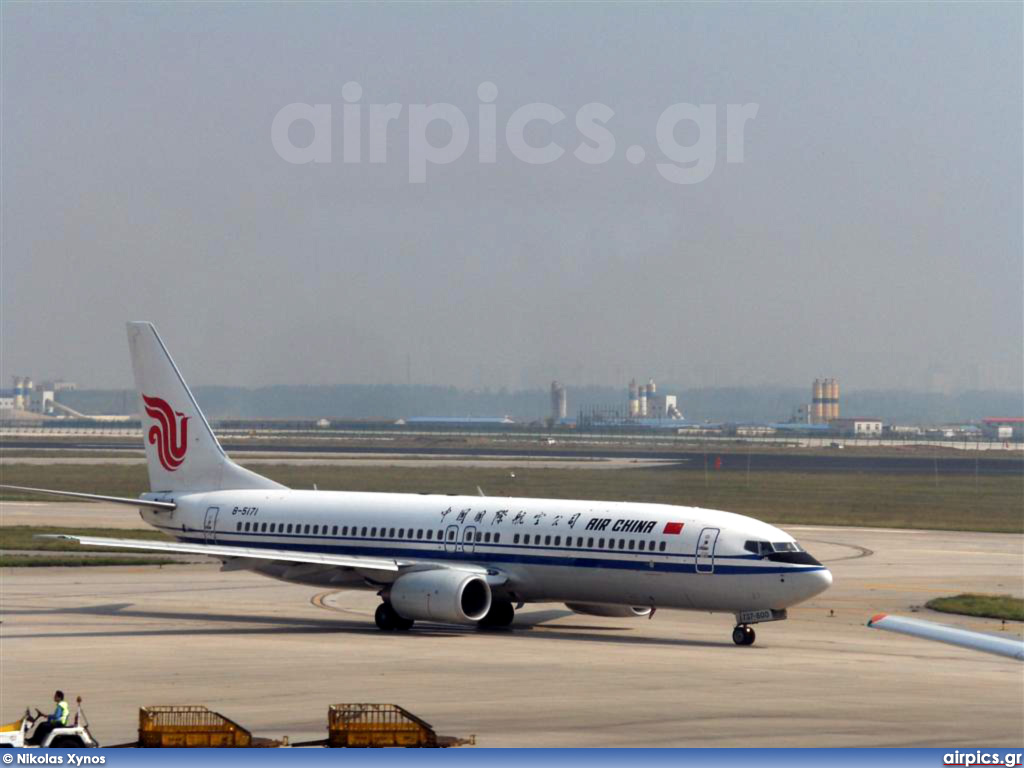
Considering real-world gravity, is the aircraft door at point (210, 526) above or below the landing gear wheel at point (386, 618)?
above

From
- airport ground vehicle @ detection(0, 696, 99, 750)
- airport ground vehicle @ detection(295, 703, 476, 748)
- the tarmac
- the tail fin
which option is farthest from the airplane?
airport ground vehicle @ detection(0, 696, 99, 750)

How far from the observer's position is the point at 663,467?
475 ft

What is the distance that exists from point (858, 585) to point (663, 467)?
262 ft

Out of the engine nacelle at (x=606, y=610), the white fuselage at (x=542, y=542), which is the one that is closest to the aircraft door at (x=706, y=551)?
the white fuselage at (x=542, y=542)

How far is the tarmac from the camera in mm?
31641

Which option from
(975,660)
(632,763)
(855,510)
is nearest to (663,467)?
(855,510)

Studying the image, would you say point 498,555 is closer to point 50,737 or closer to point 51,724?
point 51,724

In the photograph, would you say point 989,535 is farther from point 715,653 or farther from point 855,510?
point 715,653

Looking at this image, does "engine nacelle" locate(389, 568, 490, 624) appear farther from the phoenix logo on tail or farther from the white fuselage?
the phoenix logo on tail

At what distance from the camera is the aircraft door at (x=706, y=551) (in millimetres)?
46531

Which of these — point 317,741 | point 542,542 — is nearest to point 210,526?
point 542,542

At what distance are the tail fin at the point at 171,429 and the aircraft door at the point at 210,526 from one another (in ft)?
7.46

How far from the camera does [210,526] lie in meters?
57.2

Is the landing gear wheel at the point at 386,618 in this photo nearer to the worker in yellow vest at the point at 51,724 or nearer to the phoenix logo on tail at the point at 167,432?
the phoenix logo on tail at the point at 167,432
